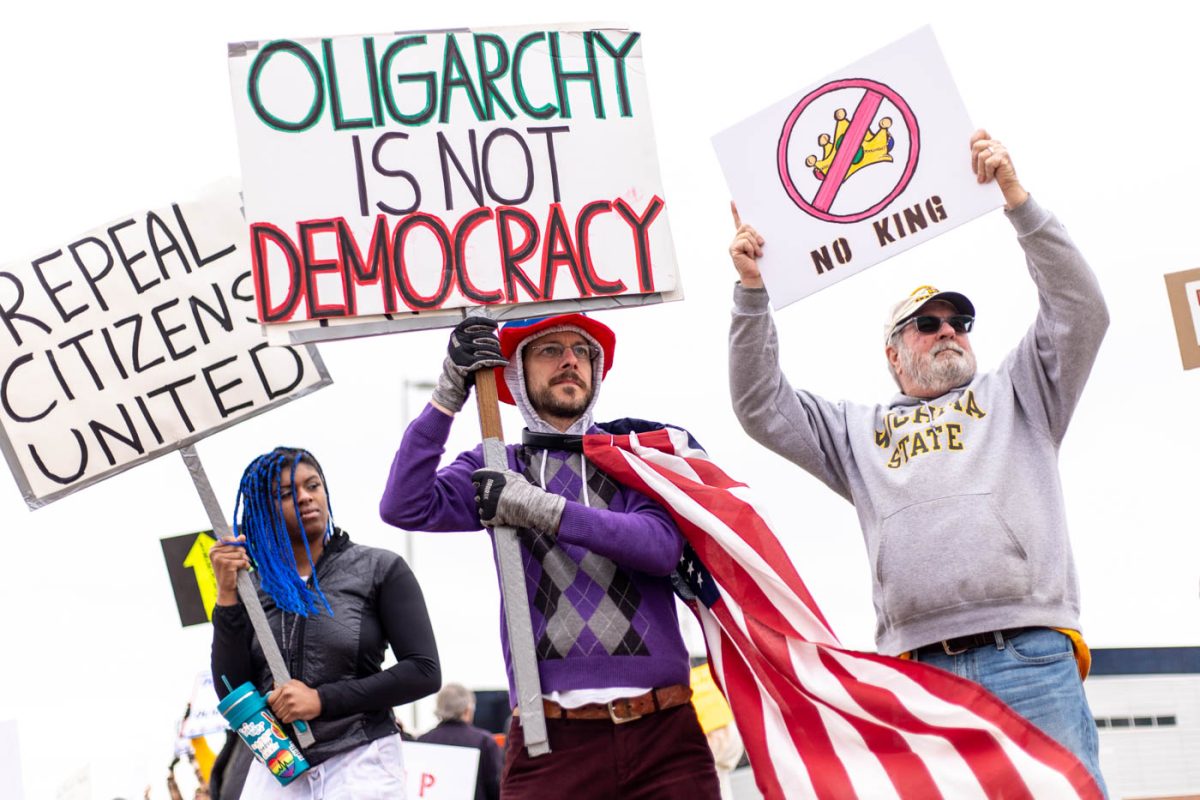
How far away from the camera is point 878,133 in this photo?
489 centimetres

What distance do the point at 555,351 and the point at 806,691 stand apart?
1.36m

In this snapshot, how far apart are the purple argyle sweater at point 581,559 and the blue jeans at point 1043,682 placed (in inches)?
37.9

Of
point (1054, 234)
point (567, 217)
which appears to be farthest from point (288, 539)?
point (1054, 234)

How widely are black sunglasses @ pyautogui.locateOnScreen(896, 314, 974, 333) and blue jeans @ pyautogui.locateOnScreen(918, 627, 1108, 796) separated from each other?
3.66 feet

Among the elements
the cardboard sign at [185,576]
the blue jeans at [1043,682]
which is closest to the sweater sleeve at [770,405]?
the blue jeans at [1043,682]

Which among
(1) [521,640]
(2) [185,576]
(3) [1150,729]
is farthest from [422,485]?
(3) [1150,729]

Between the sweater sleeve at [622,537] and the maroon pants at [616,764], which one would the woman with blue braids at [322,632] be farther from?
the sweater sleeve at [622,537]

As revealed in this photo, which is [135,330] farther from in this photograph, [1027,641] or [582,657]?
[1027,641]

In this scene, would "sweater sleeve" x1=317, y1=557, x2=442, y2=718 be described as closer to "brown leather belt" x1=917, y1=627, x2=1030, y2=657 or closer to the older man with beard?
the older man with beard

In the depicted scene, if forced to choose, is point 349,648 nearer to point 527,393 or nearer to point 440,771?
point 527,393

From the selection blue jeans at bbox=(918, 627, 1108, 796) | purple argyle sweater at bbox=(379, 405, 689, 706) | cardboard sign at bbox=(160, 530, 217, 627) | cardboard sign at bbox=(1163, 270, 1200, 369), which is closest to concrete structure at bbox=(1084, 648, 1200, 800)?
cardboard sign at bbox=(1163, 270, 1200, 369)

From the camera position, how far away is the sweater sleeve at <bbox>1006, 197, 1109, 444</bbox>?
180 inches

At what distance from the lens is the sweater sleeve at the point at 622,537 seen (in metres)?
4.15

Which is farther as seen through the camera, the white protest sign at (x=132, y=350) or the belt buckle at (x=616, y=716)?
the white protest sign at (x=132, y=350)
